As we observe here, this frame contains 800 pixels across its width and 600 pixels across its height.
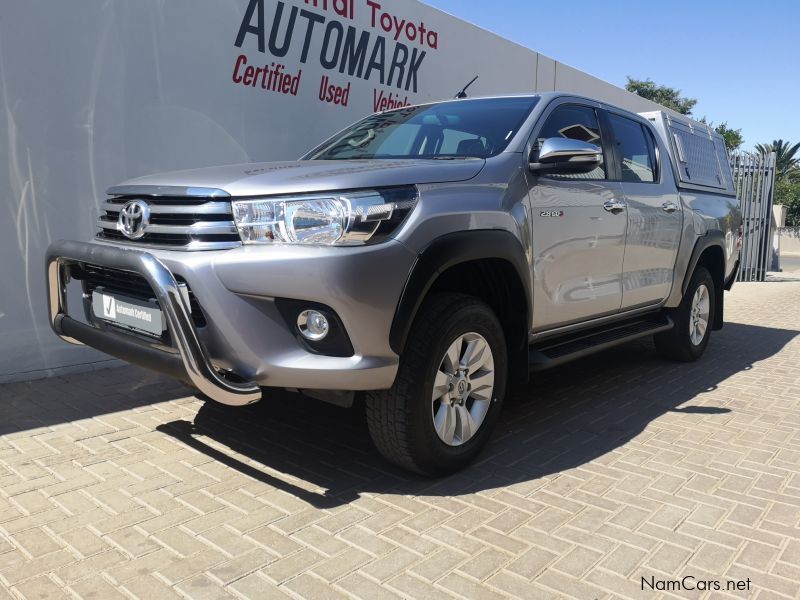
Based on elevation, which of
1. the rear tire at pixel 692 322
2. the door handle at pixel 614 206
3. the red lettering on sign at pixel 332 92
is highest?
the red lettering on sign at pixel 332 92

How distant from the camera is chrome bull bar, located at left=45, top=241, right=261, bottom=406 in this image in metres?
2.53

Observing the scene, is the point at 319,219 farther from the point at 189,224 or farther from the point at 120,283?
the point at 120,283

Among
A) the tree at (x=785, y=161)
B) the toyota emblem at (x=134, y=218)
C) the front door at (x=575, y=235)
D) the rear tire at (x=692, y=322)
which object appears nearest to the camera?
the toyota emblem at (x=134, y=218)

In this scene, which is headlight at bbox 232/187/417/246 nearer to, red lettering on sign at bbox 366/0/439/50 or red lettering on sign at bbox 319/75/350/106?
red lettering on sign at bbox 319/75/350/106

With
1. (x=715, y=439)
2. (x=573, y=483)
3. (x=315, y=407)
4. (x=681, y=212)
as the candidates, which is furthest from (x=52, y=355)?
(x=681, y=212)

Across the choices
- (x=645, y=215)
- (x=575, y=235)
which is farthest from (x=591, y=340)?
(x=645, y=215)

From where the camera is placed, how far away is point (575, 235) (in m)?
3.77

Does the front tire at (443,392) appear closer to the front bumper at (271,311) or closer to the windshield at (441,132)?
the front bumper at (271,311)

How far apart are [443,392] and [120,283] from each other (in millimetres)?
1542

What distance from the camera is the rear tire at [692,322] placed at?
5.44 m

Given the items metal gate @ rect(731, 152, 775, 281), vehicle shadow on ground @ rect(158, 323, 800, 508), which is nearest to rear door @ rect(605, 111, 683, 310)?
vehicle shadow on ground @ rect(158, 323, 800, 508)

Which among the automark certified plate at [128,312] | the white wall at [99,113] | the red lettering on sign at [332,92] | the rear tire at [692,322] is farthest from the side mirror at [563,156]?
the red lettering on sign at [332,92]

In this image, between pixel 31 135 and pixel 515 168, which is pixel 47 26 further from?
pixel 515 168

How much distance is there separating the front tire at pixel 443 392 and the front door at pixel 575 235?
51cm
